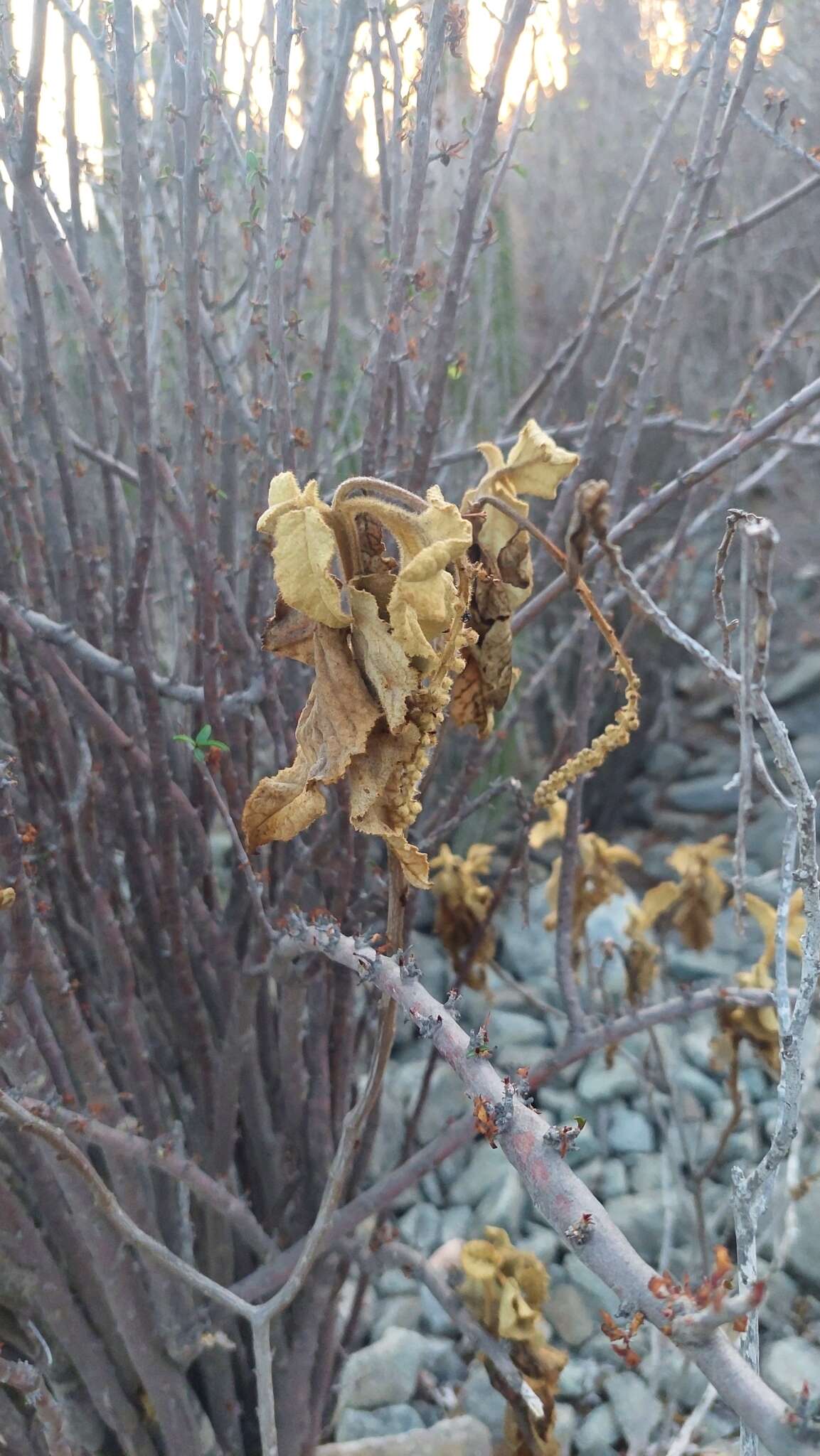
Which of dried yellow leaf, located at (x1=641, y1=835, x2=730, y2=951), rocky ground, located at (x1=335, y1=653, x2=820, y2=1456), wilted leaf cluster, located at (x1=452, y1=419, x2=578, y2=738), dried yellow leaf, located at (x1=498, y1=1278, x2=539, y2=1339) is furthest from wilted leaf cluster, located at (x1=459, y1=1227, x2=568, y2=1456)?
wilted leaf cluster, located at (x1=452, y1=419, x2=578, y2=738)

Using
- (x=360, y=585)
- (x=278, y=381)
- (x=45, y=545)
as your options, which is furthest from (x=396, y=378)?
(x=360, y=585)

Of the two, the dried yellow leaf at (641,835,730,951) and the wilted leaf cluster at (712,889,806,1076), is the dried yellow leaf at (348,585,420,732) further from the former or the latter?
the dried yellow leaf at (641,835,730,951)

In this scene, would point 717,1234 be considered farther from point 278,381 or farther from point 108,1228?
point 278,381

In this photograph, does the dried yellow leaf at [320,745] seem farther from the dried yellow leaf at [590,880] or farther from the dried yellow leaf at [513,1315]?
the dried yellow leaf at [590,880]

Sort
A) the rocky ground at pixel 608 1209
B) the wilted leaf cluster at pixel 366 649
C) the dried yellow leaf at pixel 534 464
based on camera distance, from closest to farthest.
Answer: the wilted leaf cluster at pixel 366 649
the dried yellow leaf at pixel 534 464
the rocky ground at pixel 608 1209

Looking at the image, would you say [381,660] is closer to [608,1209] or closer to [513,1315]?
[513,1315]

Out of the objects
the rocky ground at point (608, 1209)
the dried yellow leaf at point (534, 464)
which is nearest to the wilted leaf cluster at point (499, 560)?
the dried yellow leaf at point (534, 464)
